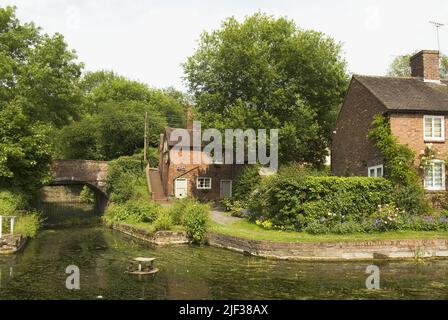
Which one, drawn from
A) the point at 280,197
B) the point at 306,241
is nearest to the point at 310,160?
the point at 280,197

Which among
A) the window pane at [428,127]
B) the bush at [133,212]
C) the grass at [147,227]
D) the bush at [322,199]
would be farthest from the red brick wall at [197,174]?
the window pane at [428,127]

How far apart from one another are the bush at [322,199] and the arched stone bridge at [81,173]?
24.1 metres

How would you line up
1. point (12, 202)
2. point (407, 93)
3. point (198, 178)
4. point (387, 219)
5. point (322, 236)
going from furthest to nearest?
point (198, 178), point (407, 93), point (12, 202), point (387, 219), point (322, 236)

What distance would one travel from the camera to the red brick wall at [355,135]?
28423 millimetres

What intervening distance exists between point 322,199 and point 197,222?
721 centimetres

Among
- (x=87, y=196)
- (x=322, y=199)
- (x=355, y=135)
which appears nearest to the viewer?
(x=322, y=199)

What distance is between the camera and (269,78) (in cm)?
3512

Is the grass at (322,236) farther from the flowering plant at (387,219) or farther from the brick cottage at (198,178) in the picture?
the brick cottage at (198,178)

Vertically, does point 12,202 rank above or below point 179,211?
above

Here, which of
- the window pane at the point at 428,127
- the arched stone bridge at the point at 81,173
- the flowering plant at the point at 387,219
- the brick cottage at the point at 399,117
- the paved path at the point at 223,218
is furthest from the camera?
the arched stone bridge at the point at 81,173

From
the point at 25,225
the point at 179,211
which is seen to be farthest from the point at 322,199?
the point at 25,225

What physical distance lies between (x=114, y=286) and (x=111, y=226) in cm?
2291

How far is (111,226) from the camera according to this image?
120 ft

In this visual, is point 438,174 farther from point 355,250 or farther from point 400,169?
point 355,250
